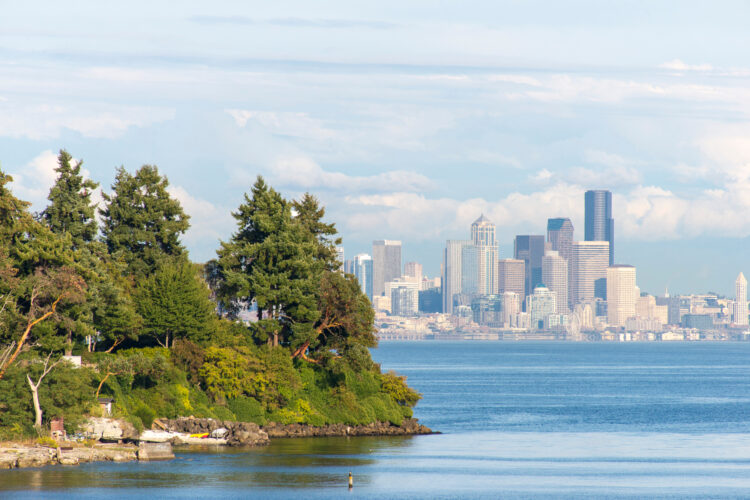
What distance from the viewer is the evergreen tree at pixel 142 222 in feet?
361

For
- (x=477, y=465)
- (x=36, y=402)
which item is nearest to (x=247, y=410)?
(x=36, y=402)

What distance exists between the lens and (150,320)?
321ft

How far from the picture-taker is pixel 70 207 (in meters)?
97.1

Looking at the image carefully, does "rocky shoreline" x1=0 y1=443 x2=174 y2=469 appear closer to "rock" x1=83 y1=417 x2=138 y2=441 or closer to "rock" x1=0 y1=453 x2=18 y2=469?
"rock" x1=0 y1=453 x2=18 y2=469

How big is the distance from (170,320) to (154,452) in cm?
1855

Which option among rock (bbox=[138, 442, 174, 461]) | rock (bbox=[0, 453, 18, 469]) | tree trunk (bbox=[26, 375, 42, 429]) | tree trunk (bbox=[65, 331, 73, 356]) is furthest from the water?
tree trunk (bbox=[65, 331, 73, 356])

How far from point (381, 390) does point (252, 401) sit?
44.0 feet

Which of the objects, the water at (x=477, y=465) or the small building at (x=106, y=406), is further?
the small building at (x=106, y=406)

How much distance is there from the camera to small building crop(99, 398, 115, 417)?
281ft

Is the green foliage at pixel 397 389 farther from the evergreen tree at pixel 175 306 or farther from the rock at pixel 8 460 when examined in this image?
the rock at pixel 8 460

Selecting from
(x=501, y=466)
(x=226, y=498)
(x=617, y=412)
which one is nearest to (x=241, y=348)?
(x=501, y=466)

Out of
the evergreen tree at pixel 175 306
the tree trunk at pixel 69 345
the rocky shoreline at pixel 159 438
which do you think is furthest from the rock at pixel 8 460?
the evergreen tree at pixel 175 306

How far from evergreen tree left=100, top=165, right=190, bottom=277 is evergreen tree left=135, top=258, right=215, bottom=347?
10.7 meters

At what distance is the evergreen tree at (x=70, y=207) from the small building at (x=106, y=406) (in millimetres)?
15488
